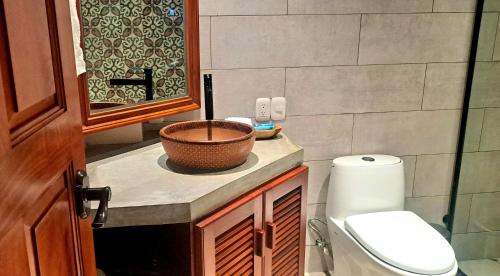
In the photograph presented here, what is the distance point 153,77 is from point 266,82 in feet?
1.72

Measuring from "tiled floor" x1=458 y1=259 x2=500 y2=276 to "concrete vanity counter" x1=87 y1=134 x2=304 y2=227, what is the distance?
55.2 inches

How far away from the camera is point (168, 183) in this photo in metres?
1.26

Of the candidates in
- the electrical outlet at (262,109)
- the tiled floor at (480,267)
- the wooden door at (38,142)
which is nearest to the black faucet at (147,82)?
the electrical outlet at (262,109)

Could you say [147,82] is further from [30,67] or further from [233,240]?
[30,67]

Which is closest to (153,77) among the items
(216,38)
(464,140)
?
(216,38)

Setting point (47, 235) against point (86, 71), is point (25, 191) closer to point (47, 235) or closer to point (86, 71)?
point (47, 235)

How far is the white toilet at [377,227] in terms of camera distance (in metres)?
1.65

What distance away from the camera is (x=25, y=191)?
56 cm

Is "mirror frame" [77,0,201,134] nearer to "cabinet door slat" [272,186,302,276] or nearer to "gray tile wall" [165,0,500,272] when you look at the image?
"gray tile wall" [165,0,500,272]

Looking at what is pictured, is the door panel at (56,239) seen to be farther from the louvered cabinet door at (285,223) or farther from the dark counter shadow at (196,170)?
the louvered cabinet door at (285,223)

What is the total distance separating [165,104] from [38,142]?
101 centimetres

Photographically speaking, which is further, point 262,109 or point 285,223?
point 262,109

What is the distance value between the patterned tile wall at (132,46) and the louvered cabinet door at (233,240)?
1.83ft

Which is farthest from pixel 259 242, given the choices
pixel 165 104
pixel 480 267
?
pixel 480 267
